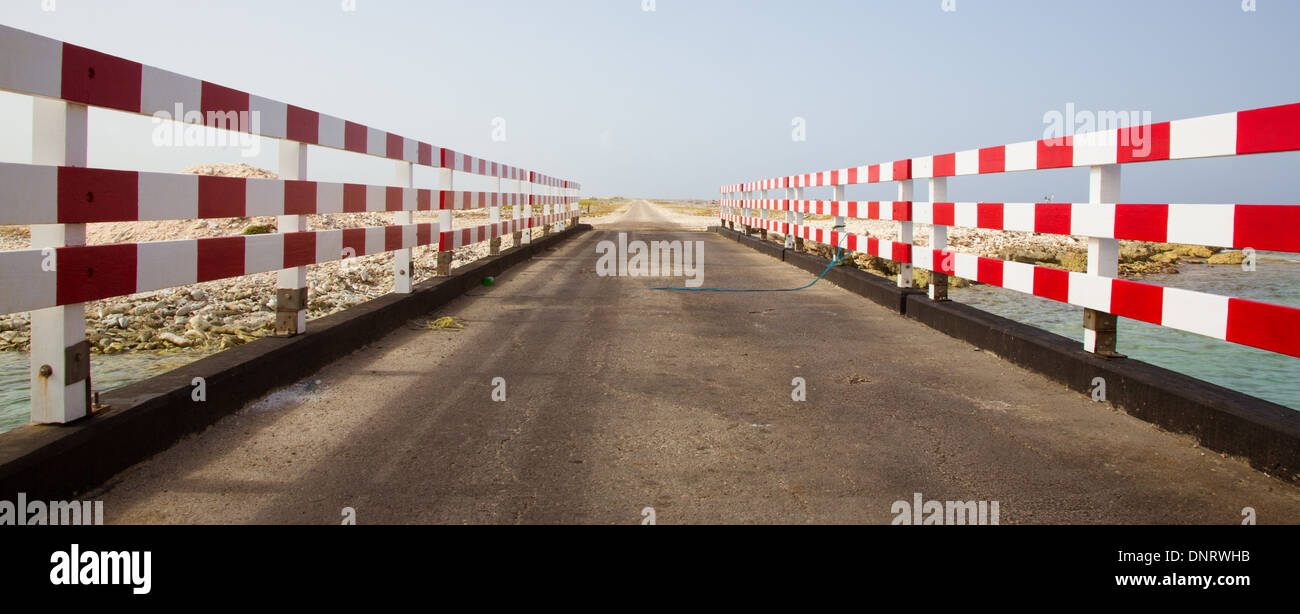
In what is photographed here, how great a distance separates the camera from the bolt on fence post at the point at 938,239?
7.12 meters

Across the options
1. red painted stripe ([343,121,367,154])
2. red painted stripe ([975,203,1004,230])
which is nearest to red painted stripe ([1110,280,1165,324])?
red painted stripe ([975,203,1004,230])

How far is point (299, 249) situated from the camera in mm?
5070

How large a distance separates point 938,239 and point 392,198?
176 inches

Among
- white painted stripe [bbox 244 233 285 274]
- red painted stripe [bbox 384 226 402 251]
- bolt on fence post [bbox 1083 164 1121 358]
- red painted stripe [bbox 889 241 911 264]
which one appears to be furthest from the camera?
red painted stripe [bbox 889 241 911 264]

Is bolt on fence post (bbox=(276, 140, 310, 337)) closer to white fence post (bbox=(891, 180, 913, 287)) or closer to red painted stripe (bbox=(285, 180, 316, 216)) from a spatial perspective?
red painted stripe (bbox=(285, 180, 316, 216))

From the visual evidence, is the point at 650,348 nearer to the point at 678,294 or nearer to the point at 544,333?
the point at 544,333

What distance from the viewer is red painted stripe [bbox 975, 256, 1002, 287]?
5875 mm

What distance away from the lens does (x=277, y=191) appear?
4789 millimetres

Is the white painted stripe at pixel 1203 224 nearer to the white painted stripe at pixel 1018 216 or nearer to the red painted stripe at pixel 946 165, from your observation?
the white painted stripe at pixel 1018 216

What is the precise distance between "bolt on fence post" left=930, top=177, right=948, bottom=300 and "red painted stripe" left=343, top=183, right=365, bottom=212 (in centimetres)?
448

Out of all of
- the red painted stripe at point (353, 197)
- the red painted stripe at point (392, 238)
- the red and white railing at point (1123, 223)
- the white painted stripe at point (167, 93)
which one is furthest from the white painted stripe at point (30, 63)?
the red and white railing at point (1123, 223)

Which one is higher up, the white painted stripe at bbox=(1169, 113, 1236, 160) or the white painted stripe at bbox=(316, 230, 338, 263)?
the white painted stripe at bbox=(1169, 113, 1236, 160)

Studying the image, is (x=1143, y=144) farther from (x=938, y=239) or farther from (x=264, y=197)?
(x=264, y=197)
